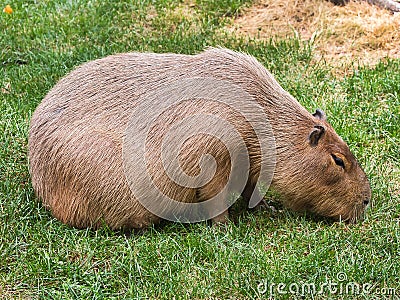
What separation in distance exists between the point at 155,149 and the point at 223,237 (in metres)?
0.80

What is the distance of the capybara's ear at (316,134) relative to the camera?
466 centimetres

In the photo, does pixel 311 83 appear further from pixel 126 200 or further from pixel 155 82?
pixel 126 200

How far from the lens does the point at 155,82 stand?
15.8 feet

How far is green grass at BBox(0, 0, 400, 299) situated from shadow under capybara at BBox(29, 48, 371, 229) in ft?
0.61

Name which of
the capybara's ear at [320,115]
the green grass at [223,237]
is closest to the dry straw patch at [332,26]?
the green grass at [223,237]

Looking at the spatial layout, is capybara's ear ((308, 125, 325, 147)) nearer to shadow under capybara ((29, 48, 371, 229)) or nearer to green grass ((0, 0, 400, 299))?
shadow under capybara ((29, 48, 371, 229))

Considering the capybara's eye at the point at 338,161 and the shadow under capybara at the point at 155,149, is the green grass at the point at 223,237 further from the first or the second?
the capybara's eye at the point at 338,161

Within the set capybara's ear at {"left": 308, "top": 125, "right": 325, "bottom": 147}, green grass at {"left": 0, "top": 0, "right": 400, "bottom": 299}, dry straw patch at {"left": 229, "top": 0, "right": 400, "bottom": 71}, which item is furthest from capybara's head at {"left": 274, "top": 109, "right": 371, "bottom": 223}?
dry straw patch at {"left": 229, "top": 0, "right": 400, "bottom": 71}

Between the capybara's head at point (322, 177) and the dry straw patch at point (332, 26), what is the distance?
7.90 ft

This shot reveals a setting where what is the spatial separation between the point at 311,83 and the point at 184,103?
2335mm

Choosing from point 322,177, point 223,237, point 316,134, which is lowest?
point 223,237

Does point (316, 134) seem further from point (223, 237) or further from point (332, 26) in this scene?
point (332, 26)

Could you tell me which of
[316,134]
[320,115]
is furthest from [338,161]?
[320,115]

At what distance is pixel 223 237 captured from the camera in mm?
4645
